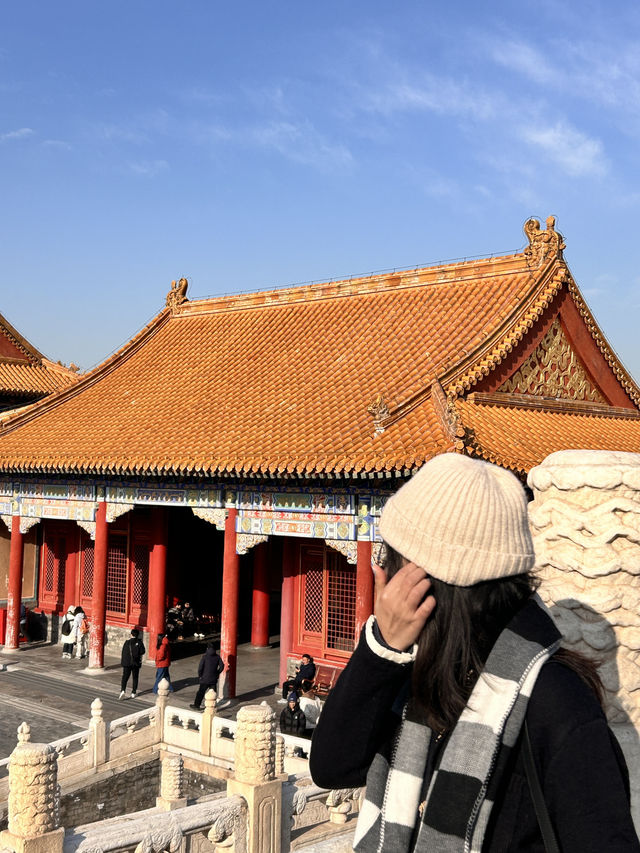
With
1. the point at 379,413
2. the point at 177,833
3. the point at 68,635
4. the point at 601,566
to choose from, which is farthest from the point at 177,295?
the point at 601,566

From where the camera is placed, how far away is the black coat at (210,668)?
15.3 metres

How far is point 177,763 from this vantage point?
33.9ft

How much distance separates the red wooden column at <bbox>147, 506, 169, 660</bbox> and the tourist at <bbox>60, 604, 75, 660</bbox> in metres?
1.79

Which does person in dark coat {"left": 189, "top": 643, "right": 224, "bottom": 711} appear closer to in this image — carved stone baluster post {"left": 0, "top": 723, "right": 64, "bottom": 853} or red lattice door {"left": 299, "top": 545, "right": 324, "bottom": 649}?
red lattice door {"left": 299, "top": 545, "right": 324, "bottom": 649}

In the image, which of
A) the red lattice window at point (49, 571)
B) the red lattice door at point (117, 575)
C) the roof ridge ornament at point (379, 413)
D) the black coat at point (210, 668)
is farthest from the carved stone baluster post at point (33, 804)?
the red lattice window at point (49, 571)

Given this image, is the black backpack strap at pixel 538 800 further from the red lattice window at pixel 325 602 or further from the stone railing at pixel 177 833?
the red lattice window at pixel 325 602

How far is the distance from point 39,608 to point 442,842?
858 inches

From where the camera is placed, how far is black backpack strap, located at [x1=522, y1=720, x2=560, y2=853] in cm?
216

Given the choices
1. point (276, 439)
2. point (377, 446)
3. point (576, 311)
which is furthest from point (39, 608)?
point (576, 311)

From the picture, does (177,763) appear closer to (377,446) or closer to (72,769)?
(72,769)

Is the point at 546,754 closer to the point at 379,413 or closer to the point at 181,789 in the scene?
the point at 181,789

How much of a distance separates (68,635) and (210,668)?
5.86 meters

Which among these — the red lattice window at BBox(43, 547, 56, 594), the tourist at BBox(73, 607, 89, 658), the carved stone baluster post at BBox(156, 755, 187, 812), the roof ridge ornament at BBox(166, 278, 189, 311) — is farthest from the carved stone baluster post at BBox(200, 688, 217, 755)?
the roof ridge ornament at BBox(166, 278, 189, 311)

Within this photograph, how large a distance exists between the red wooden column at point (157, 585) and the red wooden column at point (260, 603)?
77.1 inches
